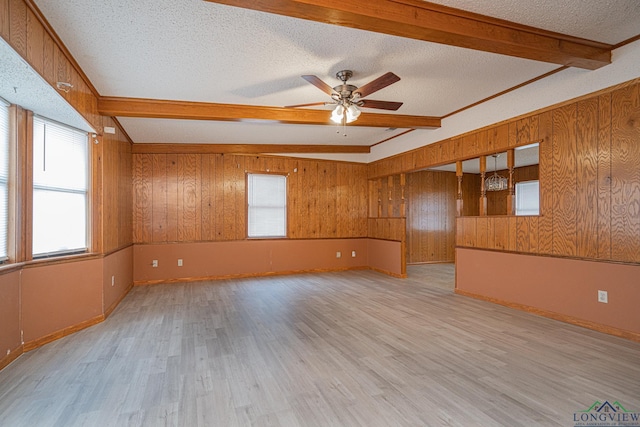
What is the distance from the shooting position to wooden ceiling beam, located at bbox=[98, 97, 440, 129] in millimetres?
3977

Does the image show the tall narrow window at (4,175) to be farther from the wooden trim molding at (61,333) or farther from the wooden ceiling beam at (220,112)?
the wooden ceiling beam at (220,112)

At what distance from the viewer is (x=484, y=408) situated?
6.68 feet

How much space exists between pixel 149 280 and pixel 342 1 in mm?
5765

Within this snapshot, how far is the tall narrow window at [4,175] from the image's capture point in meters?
2.79

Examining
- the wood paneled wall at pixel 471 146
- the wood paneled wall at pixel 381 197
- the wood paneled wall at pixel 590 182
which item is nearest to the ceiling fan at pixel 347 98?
the wood paneled wall at pixel 471 146

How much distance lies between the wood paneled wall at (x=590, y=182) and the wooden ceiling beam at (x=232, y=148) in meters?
3.92

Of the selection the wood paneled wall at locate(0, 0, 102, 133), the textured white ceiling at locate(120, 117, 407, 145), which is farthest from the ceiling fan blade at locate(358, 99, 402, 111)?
the wood paneled wall at locate(0, 0, 102, 133)

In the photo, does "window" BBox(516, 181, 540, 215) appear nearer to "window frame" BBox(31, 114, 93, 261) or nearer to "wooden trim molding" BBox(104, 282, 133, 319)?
"wooden trim molding" BBox(104, 282, 133, 319)

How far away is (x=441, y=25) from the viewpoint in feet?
7.97

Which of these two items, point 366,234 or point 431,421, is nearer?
point 431,421

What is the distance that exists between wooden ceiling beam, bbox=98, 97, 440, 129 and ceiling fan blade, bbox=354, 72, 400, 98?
1.40 meters

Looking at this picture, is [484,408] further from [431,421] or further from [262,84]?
[262,84]

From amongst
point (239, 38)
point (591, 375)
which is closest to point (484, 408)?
point (591, 375)

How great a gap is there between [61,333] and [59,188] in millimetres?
1492
